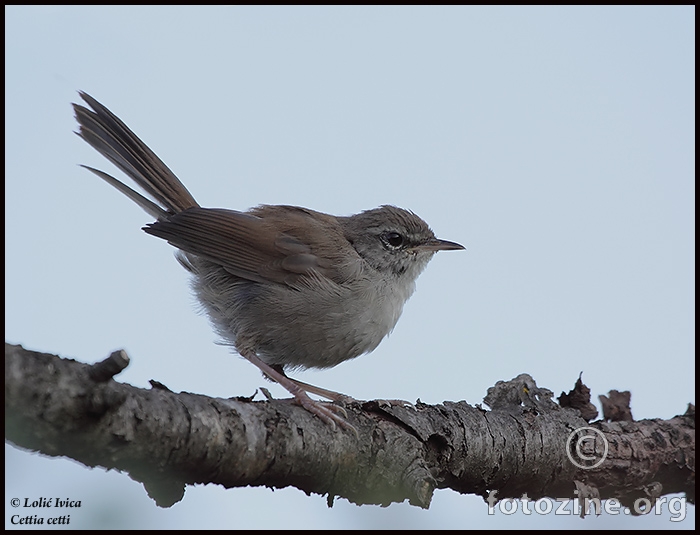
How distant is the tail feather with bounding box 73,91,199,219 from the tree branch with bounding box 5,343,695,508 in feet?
7.98

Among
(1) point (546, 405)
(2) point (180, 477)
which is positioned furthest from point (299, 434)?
(1) point (546, 405)

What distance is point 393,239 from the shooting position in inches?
221

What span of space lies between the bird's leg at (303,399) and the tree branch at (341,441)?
7 centimetres

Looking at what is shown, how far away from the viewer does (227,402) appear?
120 inches

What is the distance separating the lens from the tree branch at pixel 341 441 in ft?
7.54

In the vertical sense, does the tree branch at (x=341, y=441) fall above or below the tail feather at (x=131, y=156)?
below

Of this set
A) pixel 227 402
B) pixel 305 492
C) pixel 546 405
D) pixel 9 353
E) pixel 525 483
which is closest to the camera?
pixel 9 353

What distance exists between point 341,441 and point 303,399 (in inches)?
26.3

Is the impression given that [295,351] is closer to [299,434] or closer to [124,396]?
[299,434]

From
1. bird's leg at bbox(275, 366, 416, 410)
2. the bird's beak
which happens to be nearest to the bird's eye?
the bird's beak

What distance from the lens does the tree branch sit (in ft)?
7.54

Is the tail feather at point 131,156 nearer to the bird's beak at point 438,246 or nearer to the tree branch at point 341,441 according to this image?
the bird's beak at point 438,246

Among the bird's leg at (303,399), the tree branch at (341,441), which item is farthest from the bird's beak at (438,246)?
the bird's leg at (303,399)

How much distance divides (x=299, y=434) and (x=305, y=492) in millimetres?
349
